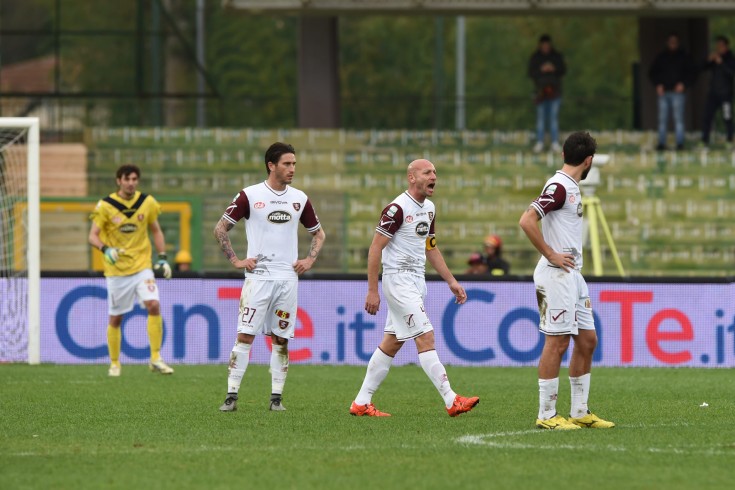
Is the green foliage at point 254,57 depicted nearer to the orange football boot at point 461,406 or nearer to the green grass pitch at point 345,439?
the green grass pitch at point 345,439

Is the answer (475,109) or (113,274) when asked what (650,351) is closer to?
(113,274)

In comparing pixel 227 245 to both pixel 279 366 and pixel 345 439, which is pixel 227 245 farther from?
pixel 345 439

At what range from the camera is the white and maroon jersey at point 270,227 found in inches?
457

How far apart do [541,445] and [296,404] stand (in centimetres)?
352

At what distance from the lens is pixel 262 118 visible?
4553cm

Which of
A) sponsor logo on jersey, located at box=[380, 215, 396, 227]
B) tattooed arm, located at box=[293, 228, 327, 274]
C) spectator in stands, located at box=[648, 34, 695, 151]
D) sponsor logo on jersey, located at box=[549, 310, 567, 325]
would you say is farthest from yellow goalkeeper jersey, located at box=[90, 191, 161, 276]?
spectator in stands, located at box=[648, 34, 695, 151]

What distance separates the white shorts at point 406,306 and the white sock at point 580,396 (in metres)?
1.35

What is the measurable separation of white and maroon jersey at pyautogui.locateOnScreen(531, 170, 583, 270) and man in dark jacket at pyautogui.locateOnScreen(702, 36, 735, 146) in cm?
1749

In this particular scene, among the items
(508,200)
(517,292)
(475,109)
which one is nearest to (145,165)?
(508,200)

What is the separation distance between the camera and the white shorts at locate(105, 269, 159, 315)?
15.3m

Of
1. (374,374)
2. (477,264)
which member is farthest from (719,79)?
(374,374)

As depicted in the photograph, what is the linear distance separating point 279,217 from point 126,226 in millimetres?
3941

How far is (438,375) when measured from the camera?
11023mm

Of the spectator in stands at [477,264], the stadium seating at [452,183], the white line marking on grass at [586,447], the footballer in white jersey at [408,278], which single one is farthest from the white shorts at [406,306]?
the stadium seating at [452,183]
